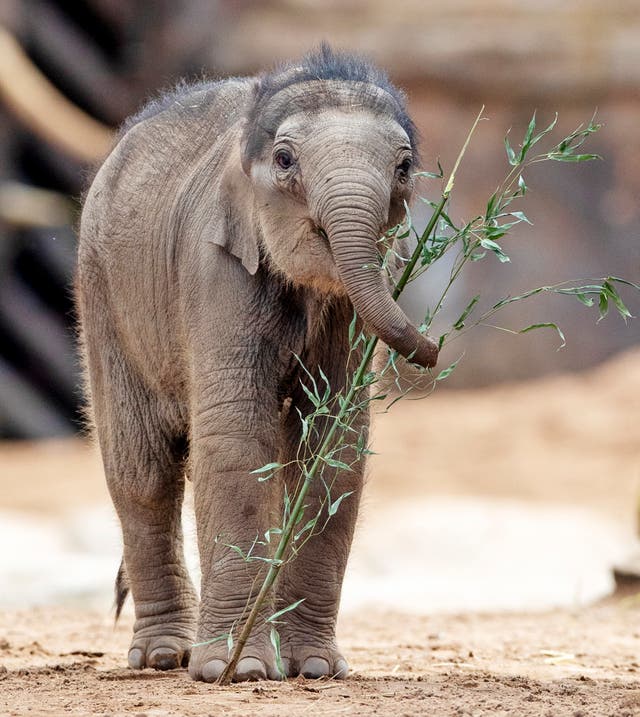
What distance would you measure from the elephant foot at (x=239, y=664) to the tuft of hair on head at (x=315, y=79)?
5.47 feet

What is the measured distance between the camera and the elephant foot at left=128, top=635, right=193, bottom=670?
5.91 meters

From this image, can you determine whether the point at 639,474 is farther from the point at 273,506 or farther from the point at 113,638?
the point at 273,506

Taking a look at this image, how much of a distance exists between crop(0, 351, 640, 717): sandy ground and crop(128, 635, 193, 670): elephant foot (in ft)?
0.52

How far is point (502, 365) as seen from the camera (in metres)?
18.2

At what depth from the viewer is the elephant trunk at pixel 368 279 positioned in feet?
15.1

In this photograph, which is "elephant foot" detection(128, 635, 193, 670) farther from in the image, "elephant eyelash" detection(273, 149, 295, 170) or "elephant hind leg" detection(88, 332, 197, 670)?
"elephant eyelash" detection(273, 149, 295, 170)

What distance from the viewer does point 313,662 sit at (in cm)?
543

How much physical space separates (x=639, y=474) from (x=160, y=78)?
21.7 ft

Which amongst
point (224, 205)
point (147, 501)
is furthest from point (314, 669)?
point (224, 205)

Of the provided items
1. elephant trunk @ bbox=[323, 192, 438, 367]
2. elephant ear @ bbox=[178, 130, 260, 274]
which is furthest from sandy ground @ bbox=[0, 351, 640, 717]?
elephant ear @ bbox=[178, 130, 260, 274]

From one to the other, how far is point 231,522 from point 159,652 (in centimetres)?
97

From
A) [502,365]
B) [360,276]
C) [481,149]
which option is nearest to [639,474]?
Answer: [502,365]

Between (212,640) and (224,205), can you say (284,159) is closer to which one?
(224,205)

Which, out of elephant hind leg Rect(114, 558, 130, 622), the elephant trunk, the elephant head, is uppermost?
the elephant head
